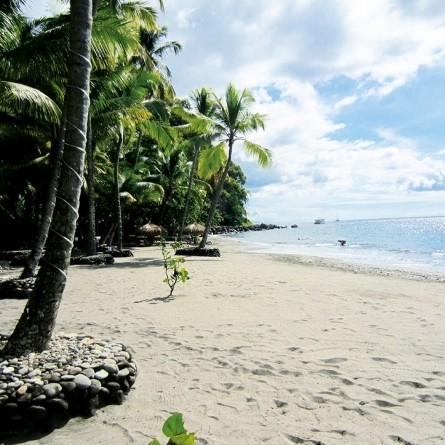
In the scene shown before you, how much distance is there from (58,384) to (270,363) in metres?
2.36

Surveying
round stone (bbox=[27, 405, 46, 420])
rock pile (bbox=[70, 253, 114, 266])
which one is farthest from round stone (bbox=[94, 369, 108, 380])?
rock pile (bbox=[70, 253, 114, 266])

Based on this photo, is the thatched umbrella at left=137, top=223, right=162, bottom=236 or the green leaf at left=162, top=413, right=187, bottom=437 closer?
the green leaf at left=162, top=413, right=187, bottom=437

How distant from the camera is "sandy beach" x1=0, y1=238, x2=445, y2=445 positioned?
3.08m

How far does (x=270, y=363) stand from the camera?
4.50 m

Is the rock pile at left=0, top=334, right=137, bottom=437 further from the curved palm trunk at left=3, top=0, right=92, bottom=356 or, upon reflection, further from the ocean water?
Result: the ocean water

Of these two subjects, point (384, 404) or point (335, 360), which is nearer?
point (384, 404)

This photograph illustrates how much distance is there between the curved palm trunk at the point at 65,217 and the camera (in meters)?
3.79

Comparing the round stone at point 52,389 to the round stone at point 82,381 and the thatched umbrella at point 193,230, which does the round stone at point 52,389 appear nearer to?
the round stone at point 82,381

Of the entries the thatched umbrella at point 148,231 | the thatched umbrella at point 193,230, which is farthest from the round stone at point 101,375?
the thatched umbrella at point 193,230

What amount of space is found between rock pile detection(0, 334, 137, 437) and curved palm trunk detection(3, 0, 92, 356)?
0.68ft

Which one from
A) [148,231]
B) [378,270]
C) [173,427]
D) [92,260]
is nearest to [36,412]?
[173,427]

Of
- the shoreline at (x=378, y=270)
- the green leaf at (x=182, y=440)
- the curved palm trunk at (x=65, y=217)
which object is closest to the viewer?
the green leaf at (x=182, y=440)

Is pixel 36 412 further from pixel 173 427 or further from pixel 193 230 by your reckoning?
pixel 193 230

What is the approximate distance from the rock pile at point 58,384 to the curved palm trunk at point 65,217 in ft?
0.68
